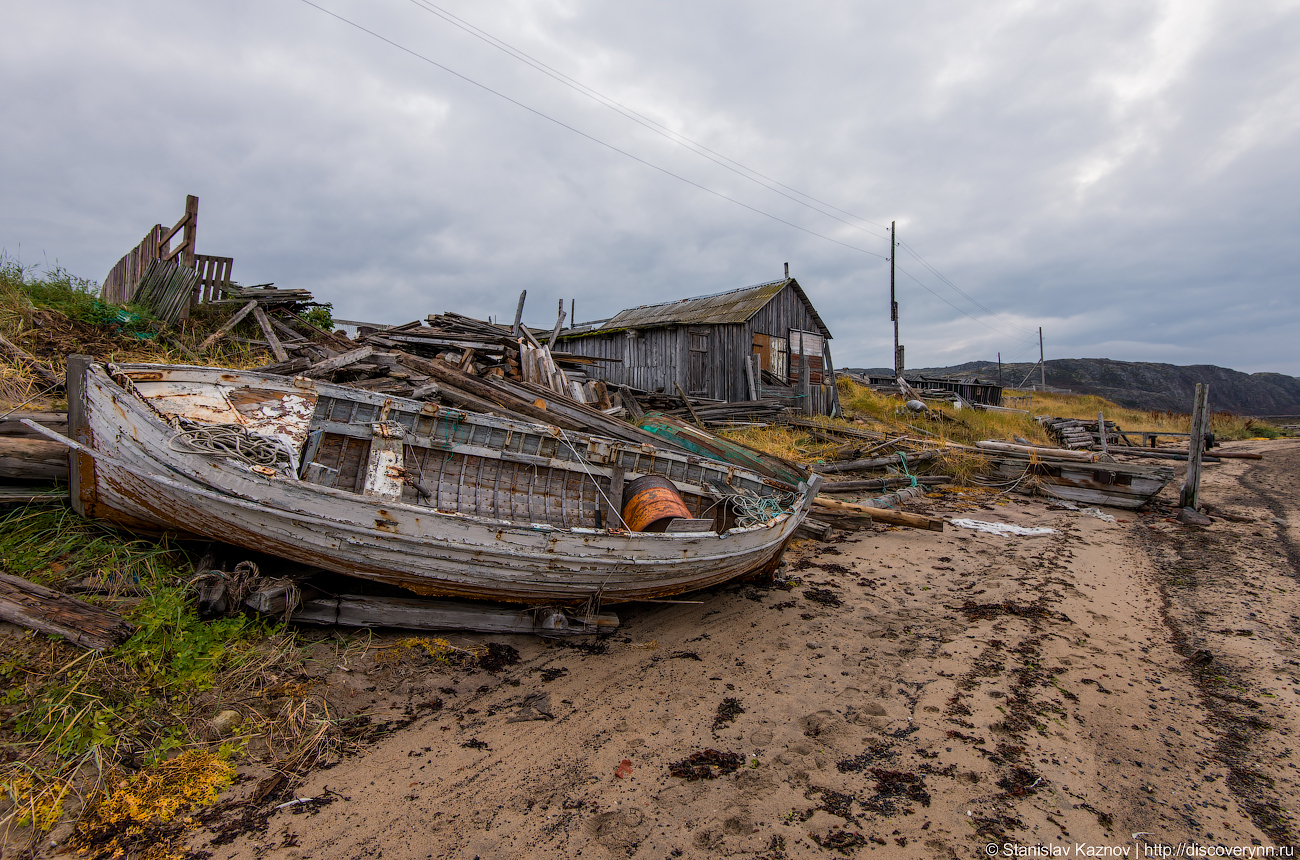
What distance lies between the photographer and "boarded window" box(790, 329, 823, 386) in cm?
1972

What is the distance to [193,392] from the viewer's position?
15.1 ft

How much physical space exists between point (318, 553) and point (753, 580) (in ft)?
14.7

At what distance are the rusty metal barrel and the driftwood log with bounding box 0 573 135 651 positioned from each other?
12.5 feet

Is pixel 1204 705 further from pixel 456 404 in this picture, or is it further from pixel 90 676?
pixel 456 404

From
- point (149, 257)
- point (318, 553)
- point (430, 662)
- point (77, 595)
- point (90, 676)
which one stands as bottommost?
point (430, 662)

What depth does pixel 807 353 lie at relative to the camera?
20234 mm

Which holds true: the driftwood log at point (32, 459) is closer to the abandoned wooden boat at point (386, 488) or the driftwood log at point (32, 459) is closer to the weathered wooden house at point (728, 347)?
the abandoned wooden boat at point (386, 488)

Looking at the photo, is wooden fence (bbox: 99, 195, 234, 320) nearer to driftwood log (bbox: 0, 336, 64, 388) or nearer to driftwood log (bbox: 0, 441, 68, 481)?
driftwood log (bbox: 0, 336, 64, 388)

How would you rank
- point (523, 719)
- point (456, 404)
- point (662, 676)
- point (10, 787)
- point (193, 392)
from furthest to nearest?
1. point (456, 404)
2. point (193, 392)
3. point (662, 676)
4. point (523, 719)
5. point (10, 787)

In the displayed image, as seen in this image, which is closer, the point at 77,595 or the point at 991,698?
the point at 77,595

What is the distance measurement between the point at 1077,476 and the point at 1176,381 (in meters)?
79.0

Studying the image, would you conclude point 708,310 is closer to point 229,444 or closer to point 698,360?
point 698,360

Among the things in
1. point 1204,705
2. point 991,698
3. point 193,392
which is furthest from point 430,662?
point 1204,705

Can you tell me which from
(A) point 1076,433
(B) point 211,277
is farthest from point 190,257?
(A) point 1076,433
